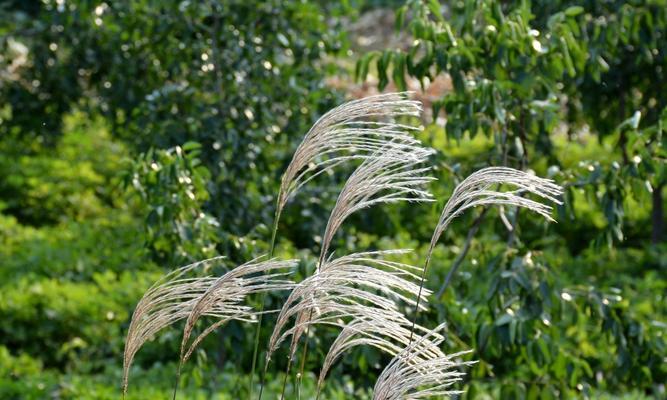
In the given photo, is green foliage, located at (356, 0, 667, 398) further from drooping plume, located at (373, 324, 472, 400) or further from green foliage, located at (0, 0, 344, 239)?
drooping plume, located at (373, 324, 472, 400)

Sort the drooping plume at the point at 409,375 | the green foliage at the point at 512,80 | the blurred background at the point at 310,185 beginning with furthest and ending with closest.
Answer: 1. the blurred background at the point at 310,185
2. the green foliage at the point at 512,80
3. the drooping plume at the point at 409,375

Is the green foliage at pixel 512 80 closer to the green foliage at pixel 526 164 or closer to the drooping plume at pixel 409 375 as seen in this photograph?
the green foliage at pixel 526 164

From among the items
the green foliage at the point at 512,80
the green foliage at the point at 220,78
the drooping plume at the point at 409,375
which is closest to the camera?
the drooping plume at the point at 409,375

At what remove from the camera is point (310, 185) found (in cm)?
532

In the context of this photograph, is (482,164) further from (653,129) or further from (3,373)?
(3,373)

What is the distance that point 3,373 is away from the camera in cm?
552

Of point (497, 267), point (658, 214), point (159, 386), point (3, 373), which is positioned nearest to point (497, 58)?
point (497, 267)

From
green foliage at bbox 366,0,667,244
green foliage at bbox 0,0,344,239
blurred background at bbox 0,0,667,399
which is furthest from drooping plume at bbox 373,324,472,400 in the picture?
green foliage at bbox 0,0,344,239

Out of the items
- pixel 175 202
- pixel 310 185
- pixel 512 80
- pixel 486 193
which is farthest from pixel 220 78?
pixel 486 193

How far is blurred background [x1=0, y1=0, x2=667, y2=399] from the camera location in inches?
155

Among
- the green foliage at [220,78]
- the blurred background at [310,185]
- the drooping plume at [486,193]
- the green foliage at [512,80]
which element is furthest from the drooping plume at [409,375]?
the green foliage at [220,78]

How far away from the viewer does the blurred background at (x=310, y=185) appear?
3.93m

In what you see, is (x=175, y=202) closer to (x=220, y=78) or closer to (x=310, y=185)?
(x=220, y=78)

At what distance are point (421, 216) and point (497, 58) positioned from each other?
4.24 meters
